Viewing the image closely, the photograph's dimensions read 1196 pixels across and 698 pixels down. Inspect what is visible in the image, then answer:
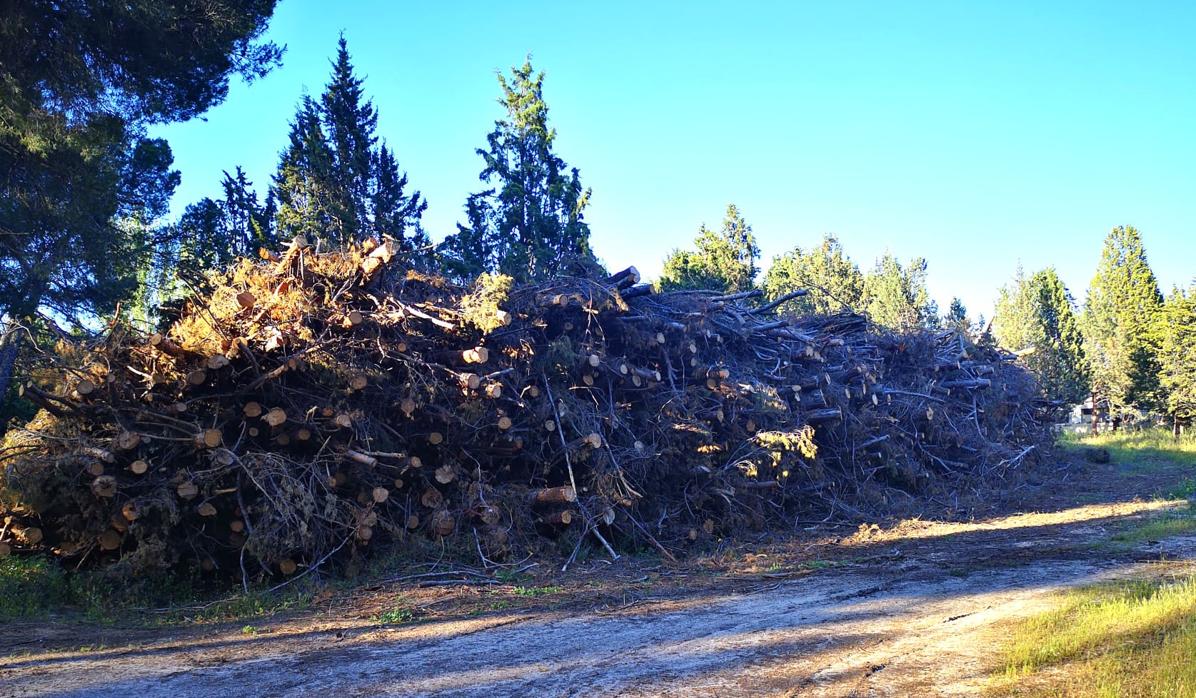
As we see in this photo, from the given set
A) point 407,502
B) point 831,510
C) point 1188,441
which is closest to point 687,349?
point 831,510

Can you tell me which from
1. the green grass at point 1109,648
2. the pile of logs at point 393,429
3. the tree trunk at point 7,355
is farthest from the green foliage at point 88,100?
the green grass at point 1109,648

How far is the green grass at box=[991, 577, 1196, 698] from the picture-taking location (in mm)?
4239

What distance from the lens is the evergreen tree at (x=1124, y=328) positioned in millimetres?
30922

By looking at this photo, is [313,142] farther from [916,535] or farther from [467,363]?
[916,535]

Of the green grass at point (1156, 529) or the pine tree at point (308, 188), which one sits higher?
the pine tree at point (308, 188)

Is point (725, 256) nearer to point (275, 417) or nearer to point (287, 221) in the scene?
point (287, 221)

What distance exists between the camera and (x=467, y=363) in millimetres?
9234

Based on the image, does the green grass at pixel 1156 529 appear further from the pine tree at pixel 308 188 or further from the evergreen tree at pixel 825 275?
the evergreen tree at pixel 825 275

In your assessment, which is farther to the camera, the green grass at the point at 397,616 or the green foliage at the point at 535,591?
the green foliage at the point at 535,591

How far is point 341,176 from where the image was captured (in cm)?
2095

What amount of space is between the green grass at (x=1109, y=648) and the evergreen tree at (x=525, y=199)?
20259 millimetres

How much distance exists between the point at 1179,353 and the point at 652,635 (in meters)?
29.6

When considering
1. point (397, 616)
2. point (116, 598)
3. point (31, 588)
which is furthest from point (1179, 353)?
point (31, 588)

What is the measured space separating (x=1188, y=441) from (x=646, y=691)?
25.8m
